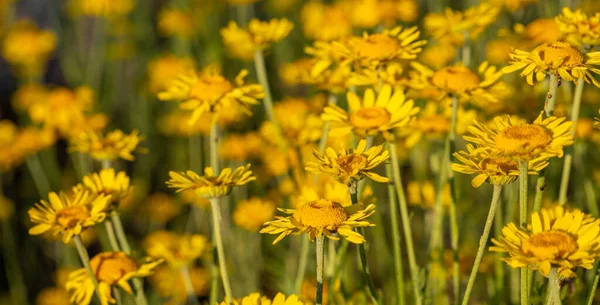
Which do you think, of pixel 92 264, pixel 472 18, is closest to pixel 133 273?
pixel 92 264

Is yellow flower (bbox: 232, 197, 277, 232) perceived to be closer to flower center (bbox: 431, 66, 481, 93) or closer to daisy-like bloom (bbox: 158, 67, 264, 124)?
daisy-like bloom (bbox: 158, 67, 264, 124)

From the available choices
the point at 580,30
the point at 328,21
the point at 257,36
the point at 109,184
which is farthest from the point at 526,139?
the point at 328,21

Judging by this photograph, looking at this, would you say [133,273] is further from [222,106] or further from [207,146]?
[207,146]

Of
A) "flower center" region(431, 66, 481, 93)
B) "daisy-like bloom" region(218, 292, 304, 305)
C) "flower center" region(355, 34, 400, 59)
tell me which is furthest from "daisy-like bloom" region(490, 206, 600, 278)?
"flower center" region(355, 34, 400, 59)

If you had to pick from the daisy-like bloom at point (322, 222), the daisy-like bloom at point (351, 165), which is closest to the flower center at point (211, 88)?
the daisy-like bloom at point (351, 165)

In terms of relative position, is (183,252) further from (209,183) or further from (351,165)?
(351,165)

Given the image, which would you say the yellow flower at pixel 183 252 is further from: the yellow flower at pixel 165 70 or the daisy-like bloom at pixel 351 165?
the yellow flower at pixel 165 70

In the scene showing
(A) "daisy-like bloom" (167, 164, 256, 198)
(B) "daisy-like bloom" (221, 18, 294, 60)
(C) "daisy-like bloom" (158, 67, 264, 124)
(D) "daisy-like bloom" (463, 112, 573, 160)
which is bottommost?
(A) "daisy-like bloom" (167, 164, 256, 198)
